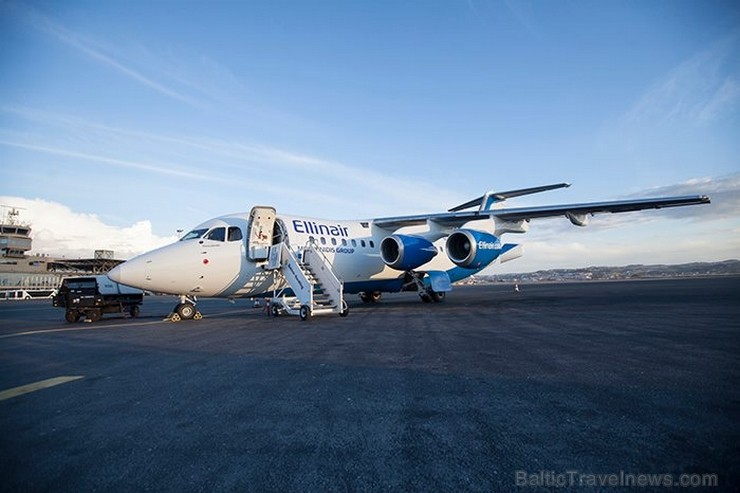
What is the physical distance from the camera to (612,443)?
8.76ft

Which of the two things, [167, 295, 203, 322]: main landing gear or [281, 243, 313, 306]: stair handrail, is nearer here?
[281, 243, 313, 306]: stair handrail

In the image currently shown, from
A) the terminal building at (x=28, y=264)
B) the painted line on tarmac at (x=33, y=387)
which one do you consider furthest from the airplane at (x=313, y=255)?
the terminal building at (x=28, y=264)

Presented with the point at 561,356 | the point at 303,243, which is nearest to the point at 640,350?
the point at 561,356

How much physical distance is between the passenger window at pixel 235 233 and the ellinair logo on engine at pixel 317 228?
207 cm

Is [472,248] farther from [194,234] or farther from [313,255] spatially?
[194,234]

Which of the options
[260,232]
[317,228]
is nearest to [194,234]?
[260,232]

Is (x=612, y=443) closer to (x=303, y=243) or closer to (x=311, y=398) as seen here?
(x=311, y=398)

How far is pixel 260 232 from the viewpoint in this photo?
1365 cm

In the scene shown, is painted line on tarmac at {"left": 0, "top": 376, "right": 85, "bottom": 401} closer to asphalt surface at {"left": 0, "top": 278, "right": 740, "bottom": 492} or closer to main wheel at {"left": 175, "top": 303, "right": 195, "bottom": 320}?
asphalt surface at {"left": 0, "top": 278, "right": 740, "bottom": 492}

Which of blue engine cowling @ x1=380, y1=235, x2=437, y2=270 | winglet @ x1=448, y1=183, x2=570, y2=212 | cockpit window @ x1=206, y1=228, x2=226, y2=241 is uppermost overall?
winglet @ x1=448, y1=183, x2=570, y2=212

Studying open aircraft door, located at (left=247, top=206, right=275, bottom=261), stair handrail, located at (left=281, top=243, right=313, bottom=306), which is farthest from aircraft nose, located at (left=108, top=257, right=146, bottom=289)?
stair handrail, located at (left=281, top=243, right=313, bottom=306)

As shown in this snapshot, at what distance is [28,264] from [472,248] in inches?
2588

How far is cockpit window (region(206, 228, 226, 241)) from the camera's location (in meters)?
12.9

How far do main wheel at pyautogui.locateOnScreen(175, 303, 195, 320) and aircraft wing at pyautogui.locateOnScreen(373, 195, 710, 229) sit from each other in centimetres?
884
